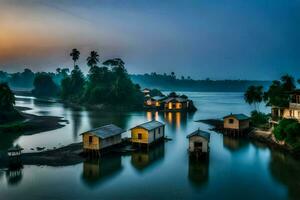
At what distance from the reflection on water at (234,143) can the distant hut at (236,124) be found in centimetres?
284

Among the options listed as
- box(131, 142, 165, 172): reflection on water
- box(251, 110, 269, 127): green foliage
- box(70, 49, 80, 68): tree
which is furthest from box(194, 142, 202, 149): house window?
box(70, 49, 80, 68): tree

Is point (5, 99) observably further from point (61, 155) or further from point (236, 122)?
point (236, 122)

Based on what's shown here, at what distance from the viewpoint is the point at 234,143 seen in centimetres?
6144

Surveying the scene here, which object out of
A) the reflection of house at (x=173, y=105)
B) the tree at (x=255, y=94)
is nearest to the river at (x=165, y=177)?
the tree at (x=255, y=94)

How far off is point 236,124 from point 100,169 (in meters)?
34.3

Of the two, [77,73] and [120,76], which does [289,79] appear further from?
[77,73]

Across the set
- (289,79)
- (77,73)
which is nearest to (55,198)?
(289,79)

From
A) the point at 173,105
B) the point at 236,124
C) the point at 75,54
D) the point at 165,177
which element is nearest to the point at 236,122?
the point at 236,124

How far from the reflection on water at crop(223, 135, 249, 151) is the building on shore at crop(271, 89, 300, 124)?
21.7 feet

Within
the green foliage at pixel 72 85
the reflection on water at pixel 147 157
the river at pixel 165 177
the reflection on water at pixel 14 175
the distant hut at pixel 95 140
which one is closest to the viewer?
the river at pixel 165 177

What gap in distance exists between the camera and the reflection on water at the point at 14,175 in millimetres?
→ 37844

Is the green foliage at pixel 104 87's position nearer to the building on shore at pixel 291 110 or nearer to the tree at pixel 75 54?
the tree at pixel 75 54

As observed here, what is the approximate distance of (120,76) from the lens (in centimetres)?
14412

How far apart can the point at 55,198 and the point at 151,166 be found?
16.0 m
